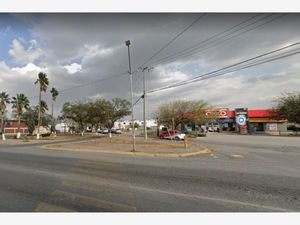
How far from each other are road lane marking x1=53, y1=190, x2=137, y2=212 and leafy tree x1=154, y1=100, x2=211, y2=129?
4218 cm

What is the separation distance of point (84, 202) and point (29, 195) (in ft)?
5.67

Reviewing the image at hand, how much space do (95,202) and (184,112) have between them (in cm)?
4423

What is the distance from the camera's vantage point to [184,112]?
48438 mm

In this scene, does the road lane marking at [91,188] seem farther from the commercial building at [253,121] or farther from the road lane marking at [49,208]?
the commercial building at [253,121]

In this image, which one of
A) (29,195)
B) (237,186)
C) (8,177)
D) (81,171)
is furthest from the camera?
(81,171)

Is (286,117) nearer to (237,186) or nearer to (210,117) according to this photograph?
(210,117)

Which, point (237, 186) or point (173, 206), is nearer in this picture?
point (173, 206)

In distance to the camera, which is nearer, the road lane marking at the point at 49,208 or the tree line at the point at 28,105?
the road lane marking at the point at 49,208

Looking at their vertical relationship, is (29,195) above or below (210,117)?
below

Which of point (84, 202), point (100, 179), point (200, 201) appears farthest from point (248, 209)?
point (100, 179)

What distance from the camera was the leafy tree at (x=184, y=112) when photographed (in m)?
48.0

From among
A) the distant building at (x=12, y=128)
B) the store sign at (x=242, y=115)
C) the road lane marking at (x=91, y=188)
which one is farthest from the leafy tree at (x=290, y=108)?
the distant building at (x=12, y=128)

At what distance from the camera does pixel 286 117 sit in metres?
43.3

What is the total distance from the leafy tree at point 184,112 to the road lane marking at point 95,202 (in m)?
42.2
